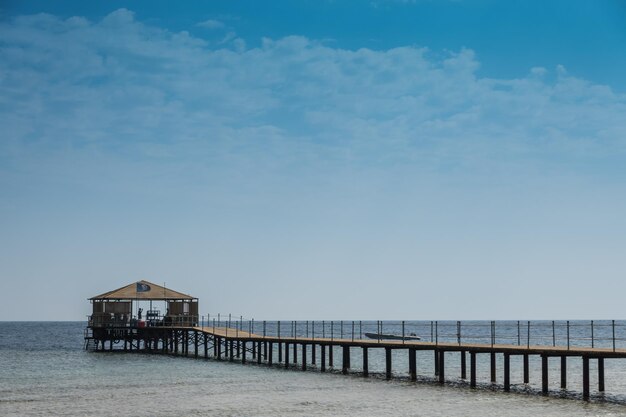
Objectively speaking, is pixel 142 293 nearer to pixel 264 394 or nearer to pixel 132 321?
A: pixel 132 321

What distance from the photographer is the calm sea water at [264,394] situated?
31.7m

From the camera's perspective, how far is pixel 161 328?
2689 inches

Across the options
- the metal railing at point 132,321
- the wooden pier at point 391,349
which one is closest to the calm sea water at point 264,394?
the wooden pier at point 391,349

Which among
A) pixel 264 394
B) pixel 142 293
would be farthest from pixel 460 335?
pixel 142 293

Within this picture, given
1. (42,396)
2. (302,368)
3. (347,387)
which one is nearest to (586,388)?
(347,387)

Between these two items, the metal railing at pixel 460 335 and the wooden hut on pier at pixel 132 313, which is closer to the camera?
the metal railing at pixel 460 335

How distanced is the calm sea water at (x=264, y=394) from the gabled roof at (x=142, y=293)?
15312mm

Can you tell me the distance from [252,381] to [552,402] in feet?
51.6

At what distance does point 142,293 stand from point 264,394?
114 feet

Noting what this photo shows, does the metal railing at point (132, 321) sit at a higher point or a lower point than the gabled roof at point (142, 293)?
lower

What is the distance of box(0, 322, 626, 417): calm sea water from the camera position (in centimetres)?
3170

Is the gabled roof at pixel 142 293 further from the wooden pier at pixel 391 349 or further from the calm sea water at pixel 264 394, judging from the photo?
the calm sea water at pixel 264 394

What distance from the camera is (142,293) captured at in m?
69.4

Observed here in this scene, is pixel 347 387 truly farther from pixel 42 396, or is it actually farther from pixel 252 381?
pixel 42 396
